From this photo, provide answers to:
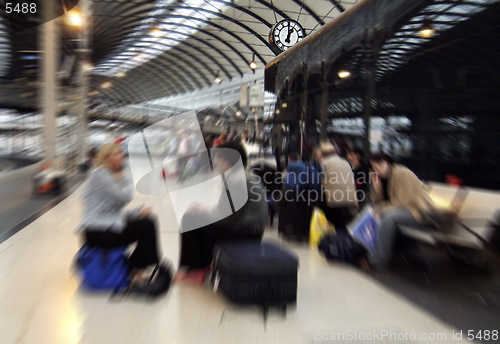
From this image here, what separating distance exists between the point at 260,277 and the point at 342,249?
1.22 meters

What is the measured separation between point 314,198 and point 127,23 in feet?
34.9

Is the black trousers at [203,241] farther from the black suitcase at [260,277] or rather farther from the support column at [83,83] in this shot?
the support column at [83,83]

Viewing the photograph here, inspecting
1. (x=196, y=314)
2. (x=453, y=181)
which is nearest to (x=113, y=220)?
(x=196, y=314)

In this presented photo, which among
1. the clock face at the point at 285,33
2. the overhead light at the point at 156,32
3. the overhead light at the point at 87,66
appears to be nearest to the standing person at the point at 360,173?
the clock face at the point at 285,33

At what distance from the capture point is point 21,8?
5.27 m

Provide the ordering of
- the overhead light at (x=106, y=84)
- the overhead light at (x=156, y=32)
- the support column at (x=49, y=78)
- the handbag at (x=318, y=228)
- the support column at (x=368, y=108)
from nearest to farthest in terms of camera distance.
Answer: the support column at (x=368, y=108) < the handbag at (x=318, y=228) < the support column at (x=49, y=78) < the overhead light at (x=156, y=32) < the overhead light at (x=106, y=84)

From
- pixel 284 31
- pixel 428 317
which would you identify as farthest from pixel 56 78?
pixel 428 317

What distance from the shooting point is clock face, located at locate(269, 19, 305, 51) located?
6730 mm

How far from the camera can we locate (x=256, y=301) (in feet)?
6.57

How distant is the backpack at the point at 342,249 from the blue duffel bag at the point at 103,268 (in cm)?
185

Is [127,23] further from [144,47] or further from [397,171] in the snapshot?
[397,171]

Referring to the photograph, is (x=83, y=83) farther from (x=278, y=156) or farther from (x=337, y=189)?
(x=337, y=189)

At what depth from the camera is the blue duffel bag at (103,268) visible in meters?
2.23

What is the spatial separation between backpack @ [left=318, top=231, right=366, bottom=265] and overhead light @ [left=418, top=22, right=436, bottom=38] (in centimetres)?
184
